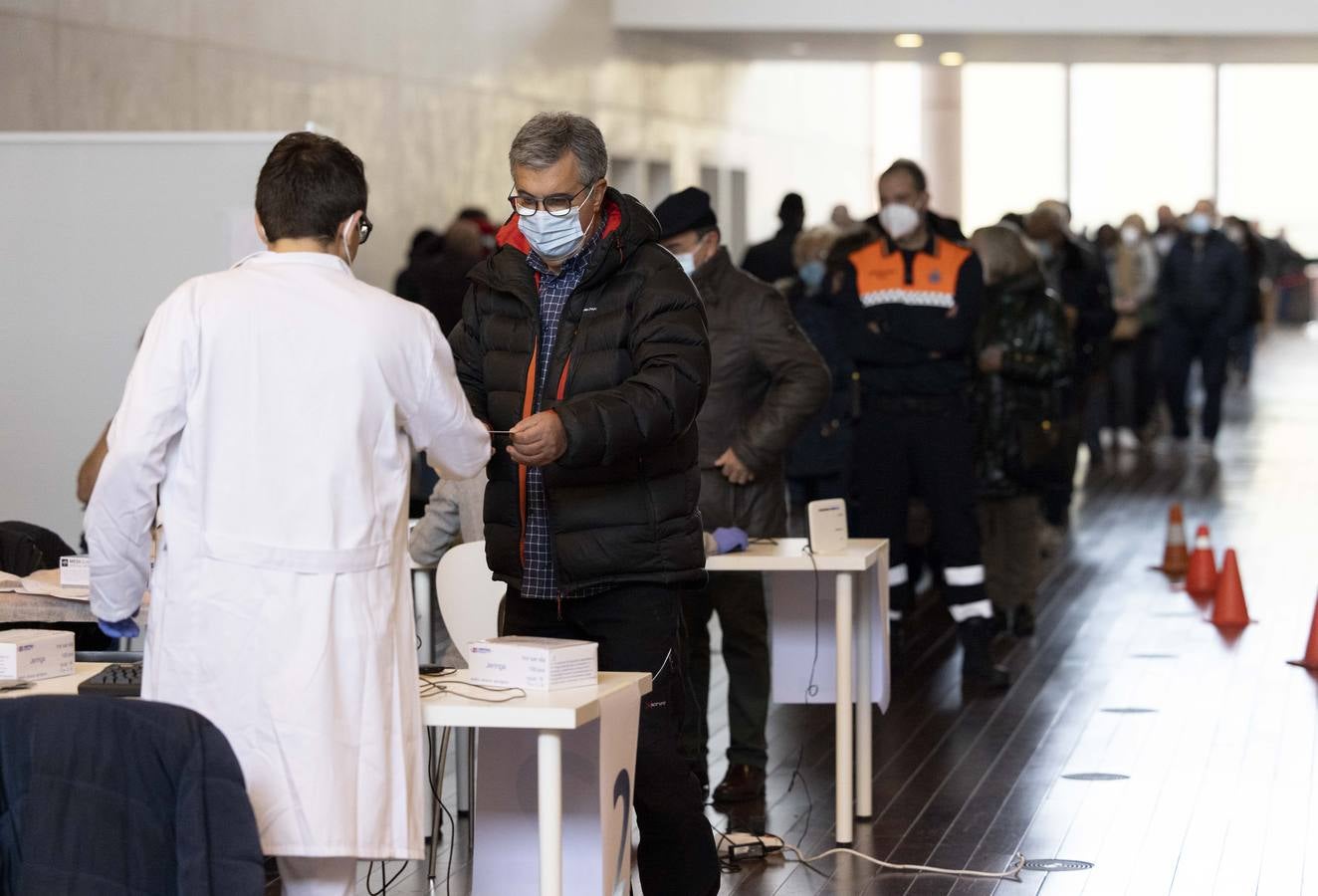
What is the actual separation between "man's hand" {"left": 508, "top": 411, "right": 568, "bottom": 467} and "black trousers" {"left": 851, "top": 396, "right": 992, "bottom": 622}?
364 centimetres

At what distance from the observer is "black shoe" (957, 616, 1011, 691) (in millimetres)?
7027

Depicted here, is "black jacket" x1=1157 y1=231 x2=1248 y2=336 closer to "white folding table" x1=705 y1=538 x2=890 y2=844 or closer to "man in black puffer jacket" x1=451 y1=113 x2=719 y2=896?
"white folding table" x1=705 y1=538 x2=890 y2=844

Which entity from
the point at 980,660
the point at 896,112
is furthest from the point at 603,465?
the point at 896,112

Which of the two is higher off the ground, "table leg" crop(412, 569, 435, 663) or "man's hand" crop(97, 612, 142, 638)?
"man's hand" crop(97, 612, 142, 638)

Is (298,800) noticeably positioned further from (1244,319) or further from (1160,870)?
(1244,319)

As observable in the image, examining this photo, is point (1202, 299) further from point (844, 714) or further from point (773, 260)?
point (844, 714)

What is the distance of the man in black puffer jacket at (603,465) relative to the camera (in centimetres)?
355

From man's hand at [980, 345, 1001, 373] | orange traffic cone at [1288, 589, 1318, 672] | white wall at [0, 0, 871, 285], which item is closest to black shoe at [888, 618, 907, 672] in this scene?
man's hand at [980, 345, 1001, 373]

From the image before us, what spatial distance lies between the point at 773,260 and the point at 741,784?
541 cm

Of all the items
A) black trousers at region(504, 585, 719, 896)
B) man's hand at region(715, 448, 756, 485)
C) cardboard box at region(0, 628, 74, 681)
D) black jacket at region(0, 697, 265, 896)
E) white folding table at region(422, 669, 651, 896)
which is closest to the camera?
black jacket at region(0, 697, 265, 896)

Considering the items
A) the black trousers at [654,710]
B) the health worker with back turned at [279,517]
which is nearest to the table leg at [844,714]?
the black trousers at [654,710]

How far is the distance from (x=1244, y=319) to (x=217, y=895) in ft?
43.0

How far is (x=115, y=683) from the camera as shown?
3.26 meters

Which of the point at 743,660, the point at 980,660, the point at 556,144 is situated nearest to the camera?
→ the point at 556,144
